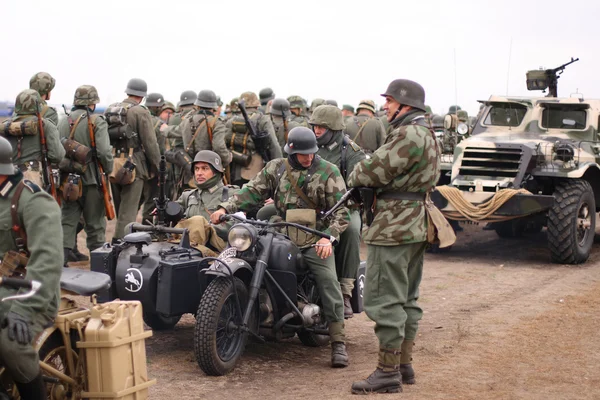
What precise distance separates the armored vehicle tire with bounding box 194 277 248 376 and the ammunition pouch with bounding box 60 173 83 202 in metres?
3.92

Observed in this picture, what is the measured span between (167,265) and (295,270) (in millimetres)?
953

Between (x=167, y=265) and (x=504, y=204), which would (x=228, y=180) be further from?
(x=167, y=265)

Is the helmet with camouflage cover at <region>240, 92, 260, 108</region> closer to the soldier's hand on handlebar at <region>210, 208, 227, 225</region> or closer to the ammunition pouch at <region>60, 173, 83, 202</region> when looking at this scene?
the ammunition pouch at <region>60, 173, 83, 202</region>

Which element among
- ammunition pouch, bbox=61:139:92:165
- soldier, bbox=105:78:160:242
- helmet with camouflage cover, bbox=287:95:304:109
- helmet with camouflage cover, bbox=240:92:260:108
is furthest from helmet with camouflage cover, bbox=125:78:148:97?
helmet with camouflage cover, bbox=287:95:304:109

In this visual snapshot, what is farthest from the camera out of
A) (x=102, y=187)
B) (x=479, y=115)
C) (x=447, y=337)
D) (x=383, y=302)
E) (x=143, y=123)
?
(x=479, y=115)

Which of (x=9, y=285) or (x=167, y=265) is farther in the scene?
(x=167, y=265)

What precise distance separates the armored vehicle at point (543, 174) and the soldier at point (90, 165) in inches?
166

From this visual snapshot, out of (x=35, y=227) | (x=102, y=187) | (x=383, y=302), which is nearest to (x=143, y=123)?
(x=102, y=187)

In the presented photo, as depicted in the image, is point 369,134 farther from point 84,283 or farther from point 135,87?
point 84,283

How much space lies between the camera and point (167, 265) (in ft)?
22.4

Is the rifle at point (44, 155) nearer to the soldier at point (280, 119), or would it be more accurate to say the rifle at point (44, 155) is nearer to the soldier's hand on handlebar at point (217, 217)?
the soldier's hand on handlebar at point (217, 217)

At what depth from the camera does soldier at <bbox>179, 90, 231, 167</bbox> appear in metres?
11.9

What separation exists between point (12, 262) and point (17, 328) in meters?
0.46

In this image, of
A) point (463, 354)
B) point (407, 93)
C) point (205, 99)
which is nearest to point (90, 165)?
point (205, 99)
